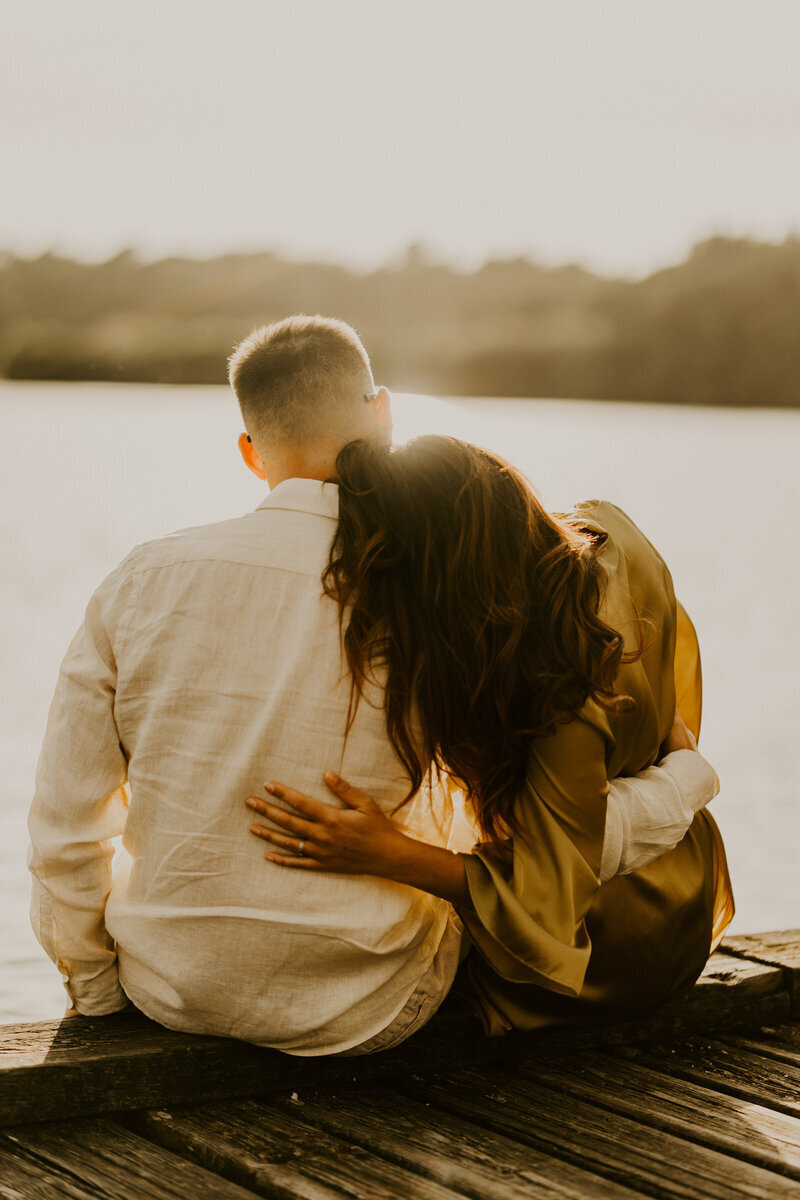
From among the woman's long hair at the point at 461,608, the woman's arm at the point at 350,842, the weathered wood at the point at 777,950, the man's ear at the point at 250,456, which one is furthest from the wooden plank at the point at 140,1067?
the man's ear at the point at 250,456

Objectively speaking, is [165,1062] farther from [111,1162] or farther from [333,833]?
[333,833]

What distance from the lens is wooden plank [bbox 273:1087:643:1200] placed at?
1.79 m

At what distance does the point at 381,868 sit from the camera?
1944mm

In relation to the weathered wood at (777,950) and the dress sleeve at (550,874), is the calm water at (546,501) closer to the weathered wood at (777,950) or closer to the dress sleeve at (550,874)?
the dress sleeve at (550,874)

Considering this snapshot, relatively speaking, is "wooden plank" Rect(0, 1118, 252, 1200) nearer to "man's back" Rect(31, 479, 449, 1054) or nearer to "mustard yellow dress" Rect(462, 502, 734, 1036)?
"man's back" Rect(31, 479, 449, 1054)

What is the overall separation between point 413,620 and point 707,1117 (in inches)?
35.5

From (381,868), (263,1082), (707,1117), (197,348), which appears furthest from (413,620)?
(197,348)

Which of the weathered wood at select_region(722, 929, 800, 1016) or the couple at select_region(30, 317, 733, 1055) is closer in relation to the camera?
the couple at select_region(30, 317, 733, 1055)

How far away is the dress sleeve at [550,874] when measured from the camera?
1.98m

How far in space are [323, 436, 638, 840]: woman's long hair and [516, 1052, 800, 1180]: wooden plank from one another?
56 centimetres

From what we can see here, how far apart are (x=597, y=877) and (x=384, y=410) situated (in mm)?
810

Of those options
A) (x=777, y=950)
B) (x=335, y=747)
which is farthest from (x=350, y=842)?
(x=777, y=950)

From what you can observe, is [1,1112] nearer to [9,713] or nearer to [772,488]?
[9,713]

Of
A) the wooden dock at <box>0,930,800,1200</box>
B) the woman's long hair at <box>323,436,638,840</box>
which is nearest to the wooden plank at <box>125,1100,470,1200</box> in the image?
the wooden dock at <box>0,930,800,1200</box>
